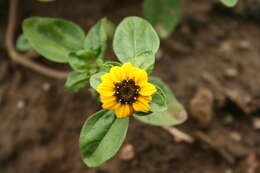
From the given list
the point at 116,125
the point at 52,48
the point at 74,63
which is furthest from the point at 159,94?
the point at 52,48

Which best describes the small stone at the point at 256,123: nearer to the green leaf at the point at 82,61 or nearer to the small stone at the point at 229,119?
the small stone at the point at 229,119

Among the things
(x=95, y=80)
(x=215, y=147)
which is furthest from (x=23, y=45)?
(x=215, y=147)

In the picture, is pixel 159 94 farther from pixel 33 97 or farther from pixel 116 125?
pixel 33 97

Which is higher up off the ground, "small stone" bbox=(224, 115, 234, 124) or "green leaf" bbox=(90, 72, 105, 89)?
"green leaf" bbox=(90, 72, 105, 89)

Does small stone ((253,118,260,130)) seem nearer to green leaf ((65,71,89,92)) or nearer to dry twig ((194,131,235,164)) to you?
dry twig ((194,131,235,164))

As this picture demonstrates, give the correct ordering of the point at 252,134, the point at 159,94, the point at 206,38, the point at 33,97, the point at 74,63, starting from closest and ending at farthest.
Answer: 1. the point at 159,94
2. the point at 74,63
3. the point at 252,134
4. the point at 33,97
5. the point at 206,38

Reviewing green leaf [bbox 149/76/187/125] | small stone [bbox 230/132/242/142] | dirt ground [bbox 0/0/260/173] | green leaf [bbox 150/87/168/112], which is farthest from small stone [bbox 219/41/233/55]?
green leaf [bbox 150/87/168/112]

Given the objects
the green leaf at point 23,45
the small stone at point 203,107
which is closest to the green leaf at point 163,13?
the small stone at point 203,107

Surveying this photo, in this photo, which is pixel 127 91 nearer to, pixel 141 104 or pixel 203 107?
pixel 141 104
